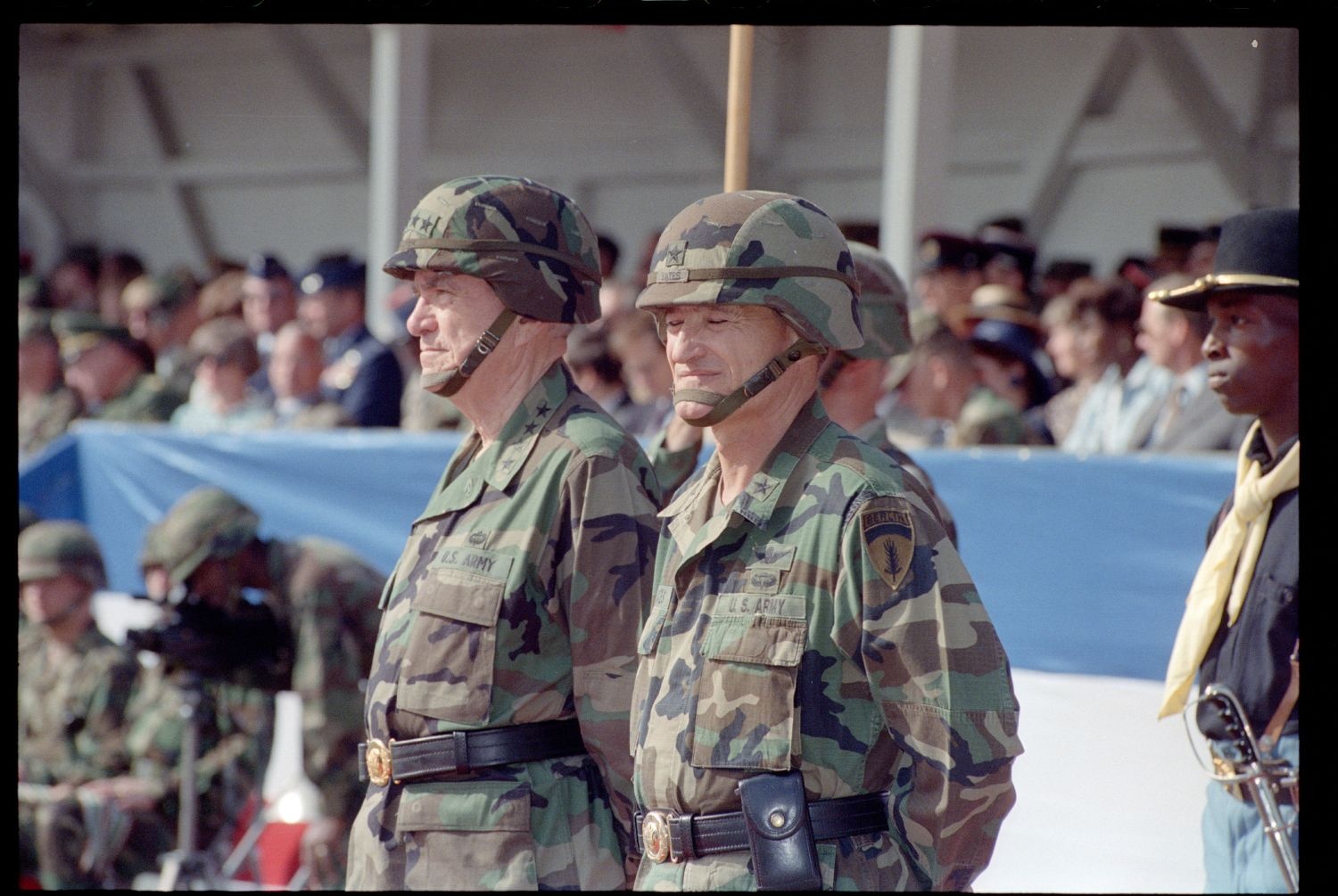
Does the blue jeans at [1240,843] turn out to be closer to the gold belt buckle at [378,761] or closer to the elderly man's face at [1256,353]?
the elderly man's face at [1256,353]

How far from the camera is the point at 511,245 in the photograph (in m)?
3.70

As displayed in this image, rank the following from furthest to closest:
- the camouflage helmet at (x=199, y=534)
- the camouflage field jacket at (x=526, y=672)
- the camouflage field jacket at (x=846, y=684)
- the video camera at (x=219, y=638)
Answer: the camouflage helmet at (x=199, y=534)
the video camera at (x=219, y=638)
the camouflage field jacket at (x=526, y=672)
the camouflage field jacket at (x=846, y=684)

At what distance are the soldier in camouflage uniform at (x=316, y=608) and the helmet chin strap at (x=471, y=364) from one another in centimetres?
221

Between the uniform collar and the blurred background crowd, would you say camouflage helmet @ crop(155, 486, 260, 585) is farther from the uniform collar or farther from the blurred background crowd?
the uniform collar

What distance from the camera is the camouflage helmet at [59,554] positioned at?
260 inches

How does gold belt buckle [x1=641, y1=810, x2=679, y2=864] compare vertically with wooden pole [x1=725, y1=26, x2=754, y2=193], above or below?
Result: below

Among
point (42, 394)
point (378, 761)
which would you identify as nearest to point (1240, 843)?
point (378, 761)

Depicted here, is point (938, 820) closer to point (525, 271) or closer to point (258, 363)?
point (525, 271)

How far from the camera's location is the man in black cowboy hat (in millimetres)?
3834

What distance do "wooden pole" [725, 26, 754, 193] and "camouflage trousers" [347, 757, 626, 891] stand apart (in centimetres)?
153

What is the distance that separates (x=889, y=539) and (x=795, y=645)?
0.22 m

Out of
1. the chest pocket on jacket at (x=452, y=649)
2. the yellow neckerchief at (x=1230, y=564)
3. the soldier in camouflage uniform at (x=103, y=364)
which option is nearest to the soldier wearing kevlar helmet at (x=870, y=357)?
the yellow neckerchief at (x=1230, y=564)

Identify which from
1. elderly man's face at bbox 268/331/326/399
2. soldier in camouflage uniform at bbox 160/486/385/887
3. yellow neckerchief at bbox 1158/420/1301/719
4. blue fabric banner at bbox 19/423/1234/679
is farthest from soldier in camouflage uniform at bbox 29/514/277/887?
yellow neckerchief at bbox 1158/420/1301/719

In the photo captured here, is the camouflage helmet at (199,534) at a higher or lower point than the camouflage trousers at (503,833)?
higher
